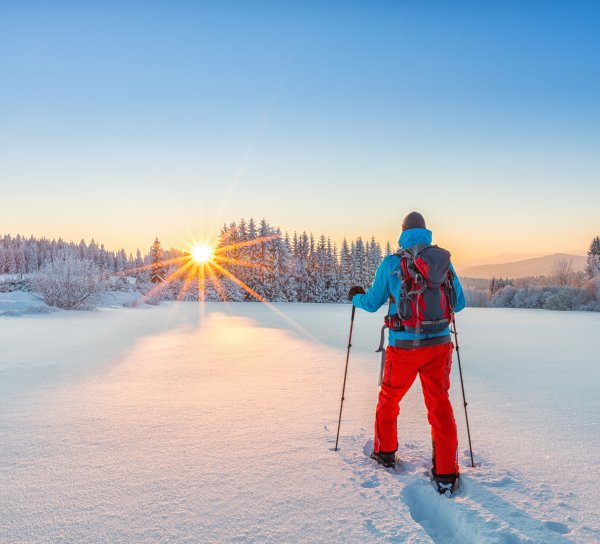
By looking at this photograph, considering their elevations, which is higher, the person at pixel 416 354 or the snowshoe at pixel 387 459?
the person at pixel 416 354

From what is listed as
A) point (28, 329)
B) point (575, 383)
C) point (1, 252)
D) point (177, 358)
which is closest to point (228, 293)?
point (28, 329)

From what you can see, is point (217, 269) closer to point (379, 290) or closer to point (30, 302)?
point (30, 302)

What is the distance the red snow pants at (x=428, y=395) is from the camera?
10.0 feet

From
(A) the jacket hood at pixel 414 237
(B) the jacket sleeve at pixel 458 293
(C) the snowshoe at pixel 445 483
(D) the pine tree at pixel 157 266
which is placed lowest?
(C) the snowshoe at pixel 445 483

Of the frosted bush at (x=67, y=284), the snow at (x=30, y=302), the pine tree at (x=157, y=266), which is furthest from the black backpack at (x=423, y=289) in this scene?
the pine tree at (x=157, y=266)

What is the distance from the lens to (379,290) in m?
3.41

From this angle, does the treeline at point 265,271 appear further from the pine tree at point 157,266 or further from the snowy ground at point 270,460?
the snowy ground at point 270,460

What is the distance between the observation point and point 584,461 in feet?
11.4

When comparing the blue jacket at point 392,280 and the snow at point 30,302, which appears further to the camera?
the snow at point 30,302

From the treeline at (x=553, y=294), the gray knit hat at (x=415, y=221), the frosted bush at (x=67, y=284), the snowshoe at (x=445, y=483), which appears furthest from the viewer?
the treeline at (x=553, y=294)

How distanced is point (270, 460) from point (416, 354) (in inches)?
62.9

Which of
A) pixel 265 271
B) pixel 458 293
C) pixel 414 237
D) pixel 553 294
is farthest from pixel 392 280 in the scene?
pixel 265 271

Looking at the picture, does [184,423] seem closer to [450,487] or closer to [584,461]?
[450,487]

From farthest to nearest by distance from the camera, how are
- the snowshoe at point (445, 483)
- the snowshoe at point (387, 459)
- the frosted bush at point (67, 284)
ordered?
1. the frosted bush at point (67, 284)
2. the snowshoe at point (387, 459)
3. the snowshoe at point (445, 483)
